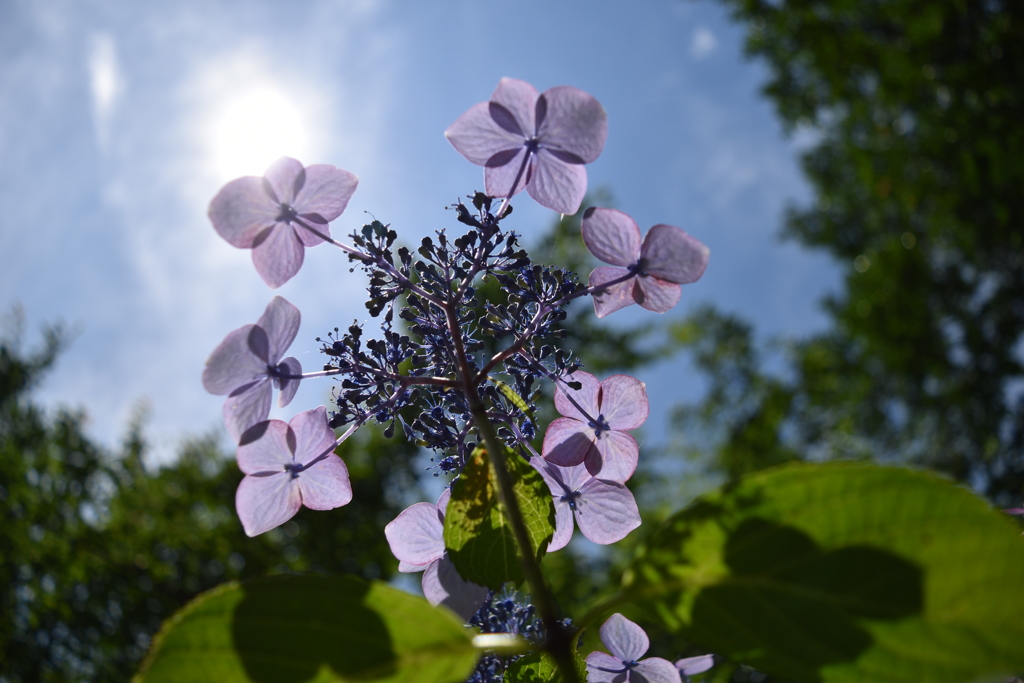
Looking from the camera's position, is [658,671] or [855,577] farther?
[658,671]

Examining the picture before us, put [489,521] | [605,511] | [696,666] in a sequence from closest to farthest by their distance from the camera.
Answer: [489,521] < [605,511] < [696,666]

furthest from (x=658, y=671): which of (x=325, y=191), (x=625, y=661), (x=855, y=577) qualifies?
(x=325, y=191)

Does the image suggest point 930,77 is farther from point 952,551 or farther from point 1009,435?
point 952,551

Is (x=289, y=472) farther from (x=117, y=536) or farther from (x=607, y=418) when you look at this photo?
(x=117, y=536)

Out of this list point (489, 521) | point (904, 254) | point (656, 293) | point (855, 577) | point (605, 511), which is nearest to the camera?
point (855, 577)

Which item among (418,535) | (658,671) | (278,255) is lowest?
(658,671)

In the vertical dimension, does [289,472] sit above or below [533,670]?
above

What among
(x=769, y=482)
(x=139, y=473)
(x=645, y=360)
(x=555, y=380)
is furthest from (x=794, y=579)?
(x=645, y=360)
